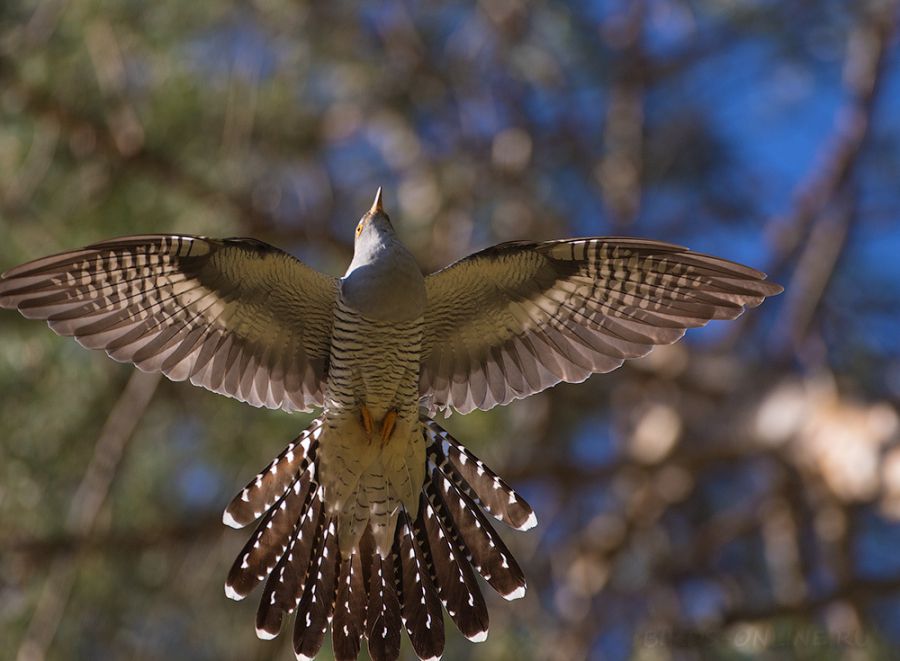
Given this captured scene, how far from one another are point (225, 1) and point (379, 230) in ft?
7.22

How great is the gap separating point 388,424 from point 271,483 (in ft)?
1.16

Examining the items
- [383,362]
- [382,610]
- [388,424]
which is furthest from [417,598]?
[383,362]

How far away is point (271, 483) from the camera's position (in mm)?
3154

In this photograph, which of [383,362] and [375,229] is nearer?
[383,362]

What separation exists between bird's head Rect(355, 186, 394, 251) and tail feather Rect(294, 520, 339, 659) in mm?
760

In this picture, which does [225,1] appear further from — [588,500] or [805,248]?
[588,500]

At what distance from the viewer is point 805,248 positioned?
5.55m

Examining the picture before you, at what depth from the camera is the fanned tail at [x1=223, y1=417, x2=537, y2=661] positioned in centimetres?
309

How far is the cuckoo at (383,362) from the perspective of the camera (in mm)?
2949

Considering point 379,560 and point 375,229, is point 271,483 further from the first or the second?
point 375,229

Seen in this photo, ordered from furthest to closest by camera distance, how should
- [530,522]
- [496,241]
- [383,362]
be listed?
[496,241] → [530,522] → [383,362]

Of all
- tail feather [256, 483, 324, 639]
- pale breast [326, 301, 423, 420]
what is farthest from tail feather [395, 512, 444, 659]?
pale breast [326, 301, 423, 420]

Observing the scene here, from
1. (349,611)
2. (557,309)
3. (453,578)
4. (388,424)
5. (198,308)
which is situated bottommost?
(349,611)

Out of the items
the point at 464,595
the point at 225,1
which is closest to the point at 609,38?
the point at 225,1
